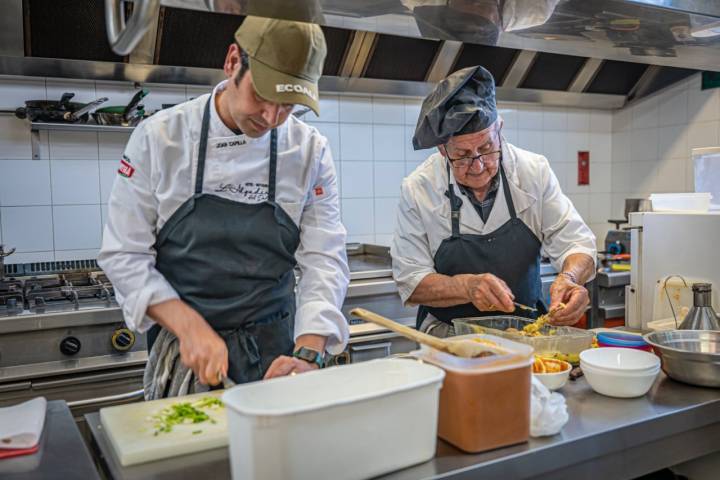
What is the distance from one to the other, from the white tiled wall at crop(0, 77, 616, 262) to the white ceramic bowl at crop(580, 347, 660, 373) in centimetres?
242

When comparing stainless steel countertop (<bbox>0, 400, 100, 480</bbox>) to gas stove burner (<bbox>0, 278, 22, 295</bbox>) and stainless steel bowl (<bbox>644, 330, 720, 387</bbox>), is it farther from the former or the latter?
gas stove burner (<bbox>0, 278, 22, 295</bbox>)

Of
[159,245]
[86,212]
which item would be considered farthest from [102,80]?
[159,245]

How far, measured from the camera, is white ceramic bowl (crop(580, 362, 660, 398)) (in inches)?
59.3

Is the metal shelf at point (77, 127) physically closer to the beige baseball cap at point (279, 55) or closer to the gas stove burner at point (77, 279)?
the gas stove burner at point (77, 279)

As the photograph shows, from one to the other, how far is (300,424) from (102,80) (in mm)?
2633

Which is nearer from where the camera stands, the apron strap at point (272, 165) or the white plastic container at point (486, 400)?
the white plastic container at point (486, 400)

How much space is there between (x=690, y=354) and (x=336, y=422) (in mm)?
955

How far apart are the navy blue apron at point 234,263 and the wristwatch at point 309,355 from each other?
19 centimetres

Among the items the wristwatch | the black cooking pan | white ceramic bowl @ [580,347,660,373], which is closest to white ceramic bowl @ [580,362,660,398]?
white ceramic bowl @ [580,347,660,373]

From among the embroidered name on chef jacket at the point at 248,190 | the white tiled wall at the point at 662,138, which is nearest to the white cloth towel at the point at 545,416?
the embroidered name on chef jacket at the point at 248,190

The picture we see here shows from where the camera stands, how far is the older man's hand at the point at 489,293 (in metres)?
1.94

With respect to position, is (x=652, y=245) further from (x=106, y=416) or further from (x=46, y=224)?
(x=46, y=224)

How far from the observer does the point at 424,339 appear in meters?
1.34

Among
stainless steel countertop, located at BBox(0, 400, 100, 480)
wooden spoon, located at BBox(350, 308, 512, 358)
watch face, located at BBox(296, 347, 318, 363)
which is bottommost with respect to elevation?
stainless steel countertop, located at BBox(0, 400, 100, 480)
